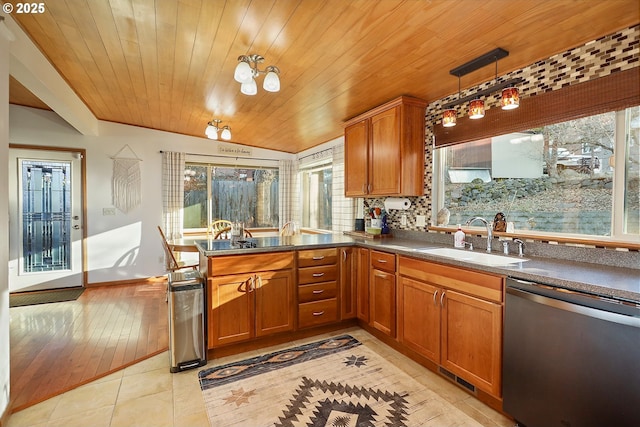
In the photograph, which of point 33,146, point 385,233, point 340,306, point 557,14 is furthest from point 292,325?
point 33,146

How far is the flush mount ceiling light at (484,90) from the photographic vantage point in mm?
1976

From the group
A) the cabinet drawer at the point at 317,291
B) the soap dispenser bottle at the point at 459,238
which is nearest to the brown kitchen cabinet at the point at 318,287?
the cabinet drawer at the point at 317,291

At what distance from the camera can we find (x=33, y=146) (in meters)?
4.16

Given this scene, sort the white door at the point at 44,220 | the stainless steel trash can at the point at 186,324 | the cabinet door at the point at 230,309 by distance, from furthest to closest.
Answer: the white door at the point at 44,220 → the cabinet door at the point at 230,309 → the stainless steel trash can at the point at 186,324

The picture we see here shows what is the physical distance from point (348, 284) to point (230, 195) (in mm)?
3327

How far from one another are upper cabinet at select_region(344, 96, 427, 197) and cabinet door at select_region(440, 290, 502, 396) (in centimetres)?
123

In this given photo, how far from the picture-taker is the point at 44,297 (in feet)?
13.1

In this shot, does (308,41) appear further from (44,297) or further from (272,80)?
(44,297)

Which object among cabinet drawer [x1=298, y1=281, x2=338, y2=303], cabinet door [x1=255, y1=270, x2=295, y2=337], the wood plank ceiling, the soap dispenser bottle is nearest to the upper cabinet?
the wood plank ceiling

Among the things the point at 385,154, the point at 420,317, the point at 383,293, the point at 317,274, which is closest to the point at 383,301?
the point at 383,293

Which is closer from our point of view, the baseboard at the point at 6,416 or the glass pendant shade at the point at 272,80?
the baseboard at the point at 6,416

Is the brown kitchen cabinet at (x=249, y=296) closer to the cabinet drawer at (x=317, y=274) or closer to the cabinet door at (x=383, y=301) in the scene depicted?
A: the cabinet drawer at (x=317, y=274)

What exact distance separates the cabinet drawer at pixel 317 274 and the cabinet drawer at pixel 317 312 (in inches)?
8.2

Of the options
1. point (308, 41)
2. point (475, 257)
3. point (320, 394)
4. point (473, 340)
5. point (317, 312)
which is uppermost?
point (308, 41)
